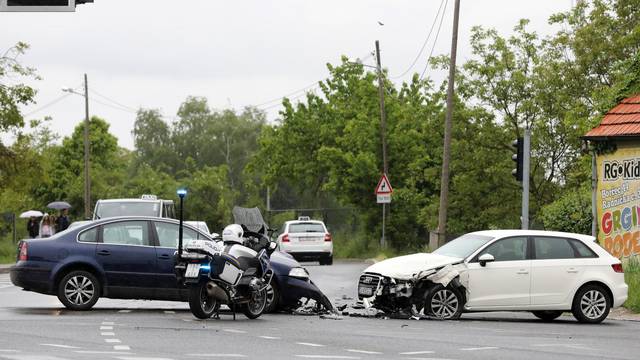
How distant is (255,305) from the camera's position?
18234 mm

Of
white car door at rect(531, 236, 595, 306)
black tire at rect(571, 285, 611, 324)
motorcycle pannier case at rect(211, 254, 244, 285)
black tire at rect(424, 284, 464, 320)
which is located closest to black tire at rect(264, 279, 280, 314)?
motorcycle pannier case at rect(211, 254, 244, 285)

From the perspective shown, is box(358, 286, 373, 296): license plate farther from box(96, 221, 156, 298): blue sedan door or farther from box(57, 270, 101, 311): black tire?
box(57, 270, 101, 311): black tire

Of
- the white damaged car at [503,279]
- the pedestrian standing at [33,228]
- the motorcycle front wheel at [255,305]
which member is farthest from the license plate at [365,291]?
the pedestrian standing at [33,228]

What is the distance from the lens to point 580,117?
1390 inches

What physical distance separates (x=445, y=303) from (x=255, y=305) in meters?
2.94

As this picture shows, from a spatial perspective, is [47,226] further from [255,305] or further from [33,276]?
[255,305]

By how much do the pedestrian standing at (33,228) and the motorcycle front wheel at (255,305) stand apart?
30.1 metres

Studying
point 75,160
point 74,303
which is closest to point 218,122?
point 75,160

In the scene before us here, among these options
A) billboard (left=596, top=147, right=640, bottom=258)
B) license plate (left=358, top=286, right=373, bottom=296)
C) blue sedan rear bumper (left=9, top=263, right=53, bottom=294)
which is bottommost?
license plate (left=358, top=286, right=373, bottom=296)

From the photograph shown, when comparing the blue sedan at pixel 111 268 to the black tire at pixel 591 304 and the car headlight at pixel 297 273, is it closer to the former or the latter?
the car headlight at pixel 297 273

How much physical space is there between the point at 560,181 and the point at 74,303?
82.0 ft

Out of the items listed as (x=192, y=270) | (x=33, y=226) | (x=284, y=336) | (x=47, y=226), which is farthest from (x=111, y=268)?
(x=33, y=226)

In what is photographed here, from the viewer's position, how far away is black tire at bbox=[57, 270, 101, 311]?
19062 millimetres

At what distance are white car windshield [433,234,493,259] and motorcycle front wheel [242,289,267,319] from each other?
128 inches
